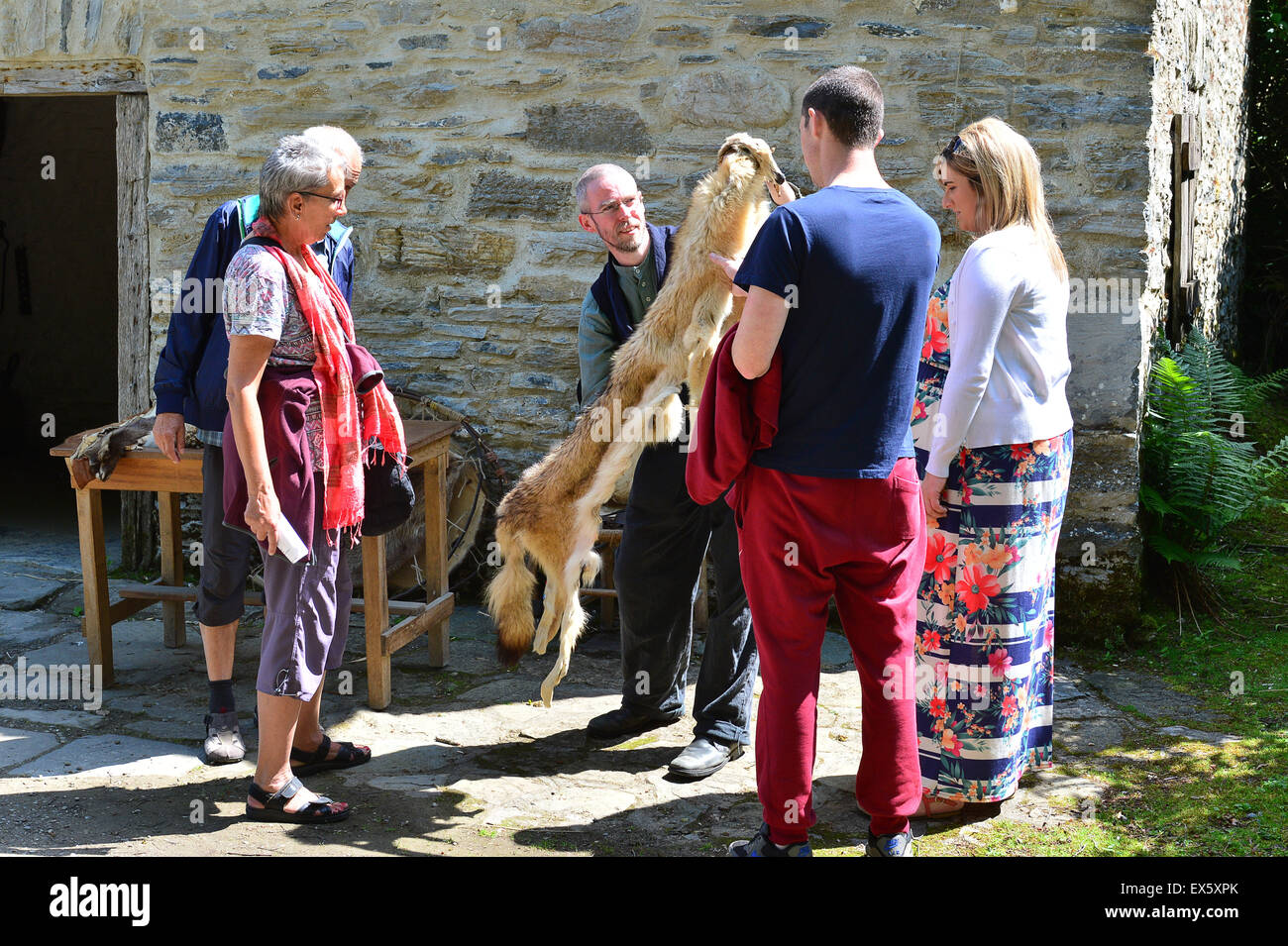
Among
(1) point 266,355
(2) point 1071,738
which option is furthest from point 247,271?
(2) point 1071,738

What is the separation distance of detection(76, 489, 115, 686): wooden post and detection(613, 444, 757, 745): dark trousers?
203cm

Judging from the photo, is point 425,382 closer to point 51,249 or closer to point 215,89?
point 215,89

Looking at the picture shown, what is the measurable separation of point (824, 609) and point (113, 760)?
2.43m

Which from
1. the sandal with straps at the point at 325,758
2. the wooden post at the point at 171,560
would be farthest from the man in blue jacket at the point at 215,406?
the wooden post at the point at 171,560

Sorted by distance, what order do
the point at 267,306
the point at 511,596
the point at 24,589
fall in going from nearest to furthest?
the point at 267,306 → the point at 511,596 → the point at 24,589

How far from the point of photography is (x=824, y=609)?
2.89m

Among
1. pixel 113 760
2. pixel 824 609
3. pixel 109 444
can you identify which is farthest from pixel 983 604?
pixel 109 444

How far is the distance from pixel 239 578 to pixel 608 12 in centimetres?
291

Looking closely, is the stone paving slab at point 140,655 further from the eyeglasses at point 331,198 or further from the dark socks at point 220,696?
the eyeglasses at point 331,198

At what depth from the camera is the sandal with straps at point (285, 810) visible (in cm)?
338

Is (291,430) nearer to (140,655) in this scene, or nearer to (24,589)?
(140,655)

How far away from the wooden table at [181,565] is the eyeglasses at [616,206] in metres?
1.22

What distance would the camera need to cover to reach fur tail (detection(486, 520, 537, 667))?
11.7 ft

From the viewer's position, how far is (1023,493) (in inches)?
127
